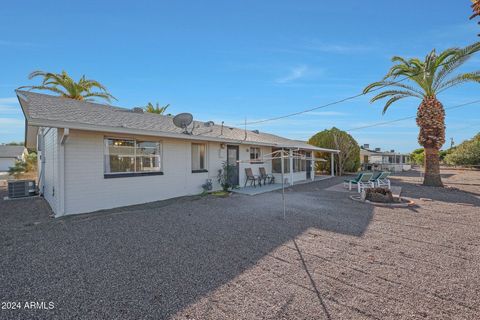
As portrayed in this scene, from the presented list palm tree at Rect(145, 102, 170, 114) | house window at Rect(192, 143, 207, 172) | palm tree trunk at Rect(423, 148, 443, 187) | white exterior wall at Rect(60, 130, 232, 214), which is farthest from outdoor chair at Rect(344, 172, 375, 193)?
palm tree at Rect(145, 102, 170, 114)

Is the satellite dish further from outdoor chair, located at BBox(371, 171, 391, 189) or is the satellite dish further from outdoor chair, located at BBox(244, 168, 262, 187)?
outdoor chair, located at BBox(371, 171, 391, 189)

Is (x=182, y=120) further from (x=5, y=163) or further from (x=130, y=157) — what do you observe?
(x=5, y=163)

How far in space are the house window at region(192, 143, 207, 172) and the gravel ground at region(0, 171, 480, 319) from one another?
13.6ft

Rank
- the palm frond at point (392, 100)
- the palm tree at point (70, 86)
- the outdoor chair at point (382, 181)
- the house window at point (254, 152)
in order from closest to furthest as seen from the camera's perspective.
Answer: the outdoor chair at point (382, 181)
the house window at point (254, 152)
the palm frond at point (392, 100)
the palm tree at point (70, 86)

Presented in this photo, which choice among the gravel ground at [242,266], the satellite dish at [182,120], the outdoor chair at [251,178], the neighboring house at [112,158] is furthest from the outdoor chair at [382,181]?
the satellite dish at [182,120]

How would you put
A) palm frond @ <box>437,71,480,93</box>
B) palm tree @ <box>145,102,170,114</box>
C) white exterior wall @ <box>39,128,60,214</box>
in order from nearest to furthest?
white exterior wall @ <box>39,128,60,214</box> < palm frond @ <box>437,71,480,93</box> < palm tree @ <box>145,102,170,114</box>

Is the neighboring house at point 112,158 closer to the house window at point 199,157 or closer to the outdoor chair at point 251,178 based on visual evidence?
the house window at point 199,157

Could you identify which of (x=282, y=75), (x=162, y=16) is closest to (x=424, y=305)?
(x=162, y=16)

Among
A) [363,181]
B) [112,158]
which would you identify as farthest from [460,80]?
[112,158]

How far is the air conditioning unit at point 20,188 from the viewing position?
418 inches

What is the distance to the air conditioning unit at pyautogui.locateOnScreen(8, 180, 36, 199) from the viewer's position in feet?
34.8

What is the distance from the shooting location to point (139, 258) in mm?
3955

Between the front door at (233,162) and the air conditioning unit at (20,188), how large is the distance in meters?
9.61

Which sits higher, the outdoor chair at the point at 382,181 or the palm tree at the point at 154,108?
the palm tree at the point at 154,108
